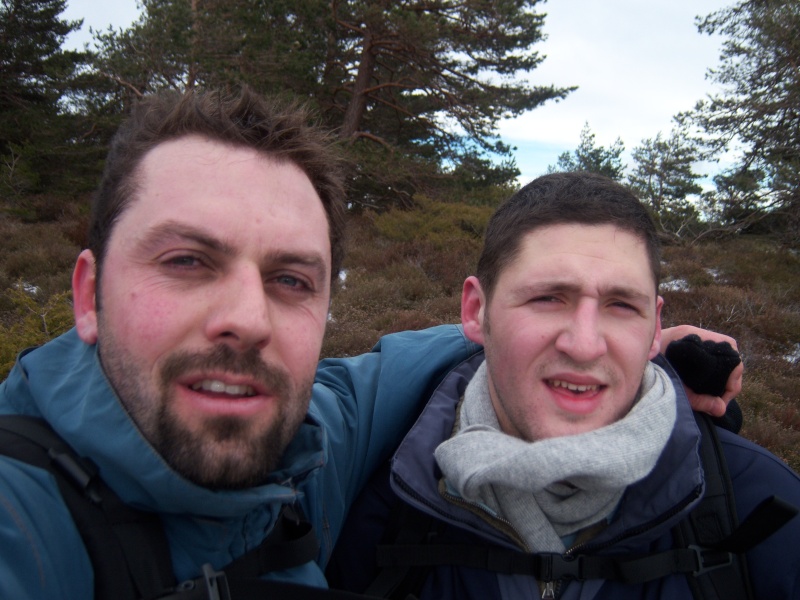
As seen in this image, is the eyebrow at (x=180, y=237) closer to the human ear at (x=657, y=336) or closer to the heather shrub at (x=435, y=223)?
the human ear at (x=657, y=336)

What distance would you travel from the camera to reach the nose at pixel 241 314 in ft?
4.26

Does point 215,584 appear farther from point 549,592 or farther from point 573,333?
point 573,333

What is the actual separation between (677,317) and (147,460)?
22.6ft

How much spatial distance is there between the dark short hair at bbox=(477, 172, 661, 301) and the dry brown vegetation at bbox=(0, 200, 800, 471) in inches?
131

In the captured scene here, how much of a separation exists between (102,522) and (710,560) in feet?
4.83

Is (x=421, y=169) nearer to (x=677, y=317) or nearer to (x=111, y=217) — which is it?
(x=677, y=317)

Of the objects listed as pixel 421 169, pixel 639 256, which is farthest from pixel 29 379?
pixel 421 169

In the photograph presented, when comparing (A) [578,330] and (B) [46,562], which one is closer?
(B) [46,562]

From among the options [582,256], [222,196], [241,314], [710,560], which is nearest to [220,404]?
[241,314]

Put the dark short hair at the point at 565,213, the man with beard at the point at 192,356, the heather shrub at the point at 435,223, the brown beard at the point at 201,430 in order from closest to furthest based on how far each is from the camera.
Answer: the man with beard at the point at 192,356
the brown beard at the point at 201,430
the dark short hair at the point at 565,213
the heather shrub at the point at 435,223

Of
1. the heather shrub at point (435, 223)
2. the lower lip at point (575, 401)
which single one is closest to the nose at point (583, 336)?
the lower lip at point (575, 401)

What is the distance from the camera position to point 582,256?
65.0 inches

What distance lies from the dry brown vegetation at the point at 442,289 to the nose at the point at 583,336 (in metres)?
3.45

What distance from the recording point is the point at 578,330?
5.16 ft
